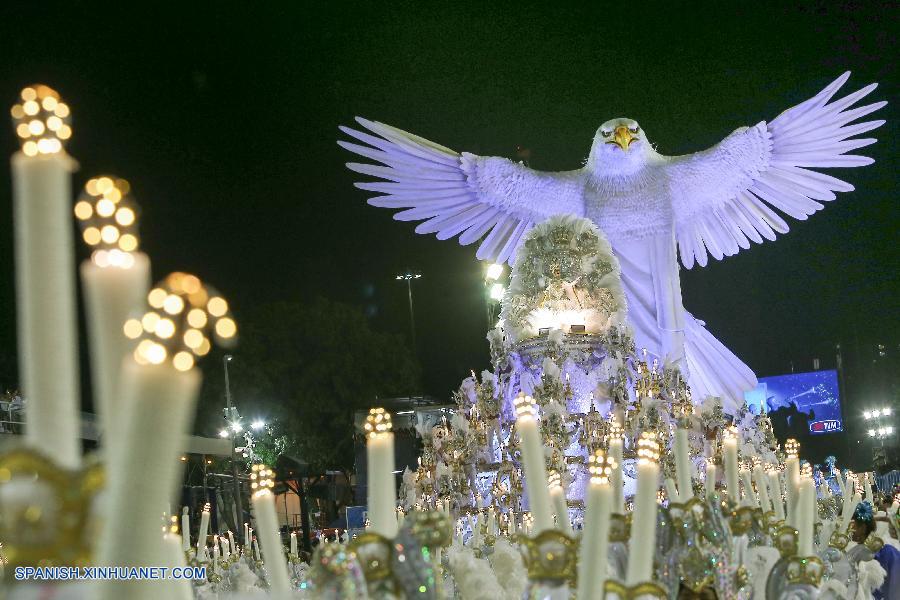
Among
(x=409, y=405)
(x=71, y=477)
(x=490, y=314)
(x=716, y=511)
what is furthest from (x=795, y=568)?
(x=409, y=405)

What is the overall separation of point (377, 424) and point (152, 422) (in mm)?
A: 775

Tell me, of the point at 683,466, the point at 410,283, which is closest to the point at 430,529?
the point at 683,466

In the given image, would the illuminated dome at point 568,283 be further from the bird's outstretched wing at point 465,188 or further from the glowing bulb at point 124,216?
the glowing bulb at point 124,216

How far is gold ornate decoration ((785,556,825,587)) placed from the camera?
191 cm

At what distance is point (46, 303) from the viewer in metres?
0.84

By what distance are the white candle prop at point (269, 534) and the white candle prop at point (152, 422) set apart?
65 cm

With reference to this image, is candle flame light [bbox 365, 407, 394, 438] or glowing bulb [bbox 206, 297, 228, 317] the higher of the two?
glowing bulb [bbox 206, 297, 228, 317]

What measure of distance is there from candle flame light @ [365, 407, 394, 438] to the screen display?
34803 mm

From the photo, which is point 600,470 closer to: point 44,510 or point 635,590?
point 635,590

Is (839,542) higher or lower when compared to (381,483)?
lower

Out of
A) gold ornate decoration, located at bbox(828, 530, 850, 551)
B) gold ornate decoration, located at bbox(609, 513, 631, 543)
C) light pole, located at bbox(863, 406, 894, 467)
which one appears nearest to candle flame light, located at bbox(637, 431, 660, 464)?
gold ornate decoration, located at bbox(609, 513, 631, 543)

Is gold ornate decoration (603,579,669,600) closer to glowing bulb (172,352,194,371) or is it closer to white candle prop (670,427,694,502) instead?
glowing bulb (172,352,194,371)

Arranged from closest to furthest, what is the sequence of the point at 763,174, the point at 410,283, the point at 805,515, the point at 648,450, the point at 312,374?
the point at 648,450 → the point at 805,515 → the point at 763,174 → the point at 312,374 → the point at 410,283

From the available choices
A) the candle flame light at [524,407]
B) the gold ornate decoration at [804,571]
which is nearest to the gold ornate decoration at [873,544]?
the gold ornate decoration at [804,571]
